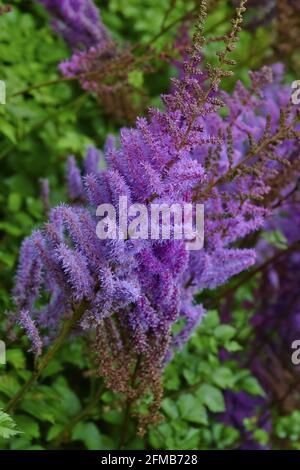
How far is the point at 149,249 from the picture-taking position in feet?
5.82

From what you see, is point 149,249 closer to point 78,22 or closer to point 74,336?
point 74,336

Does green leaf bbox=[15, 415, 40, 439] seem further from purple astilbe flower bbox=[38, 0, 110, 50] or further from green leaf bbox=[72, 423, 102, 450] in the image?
purple astilbe flower bbox=[38, 0, 110, 50]

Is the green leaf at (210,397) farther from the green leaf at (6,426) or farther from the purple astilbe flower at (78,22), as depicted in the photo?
the purple astilbe flower at (78,22)

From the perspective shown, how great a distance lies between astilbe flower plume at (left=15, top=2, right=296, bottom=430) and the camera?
5.53 feet

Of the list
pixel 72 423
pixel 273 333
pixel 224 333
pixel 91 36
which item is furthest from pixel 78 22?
pixel 72 423

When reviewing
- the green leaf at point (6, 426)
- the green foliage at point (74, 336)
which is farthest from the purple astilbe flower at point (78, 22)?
the green leaf at point (6, 426)

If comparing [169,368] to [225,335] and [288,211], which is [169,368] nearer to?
[225,335]

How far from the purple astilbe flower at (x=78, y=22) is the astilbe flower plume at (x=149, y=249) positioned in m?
1.19

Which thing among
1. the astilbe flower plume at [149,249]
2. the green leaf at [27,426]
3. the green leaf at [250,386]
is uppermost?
the astilbe flower plume at [149,249]

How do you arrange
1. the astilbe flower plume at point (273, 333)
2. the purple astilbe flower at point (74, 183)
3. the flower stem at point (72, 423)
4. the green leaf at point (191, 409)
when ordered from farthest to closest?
the astilbe flower plume at point (273, 333) → the purple astilbe flower at point (74, 183) → the green leaf at point (191, 409) → the flower stem at point (72, 423)

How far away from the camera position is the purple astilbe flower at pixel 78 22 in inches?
124

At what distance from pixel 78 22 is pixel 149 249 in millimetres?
1746

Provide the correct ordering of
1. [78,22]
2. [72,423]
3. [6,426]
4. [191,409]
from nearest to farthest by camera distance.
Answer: [6,426], [72,423], [191,409], [78,22]
